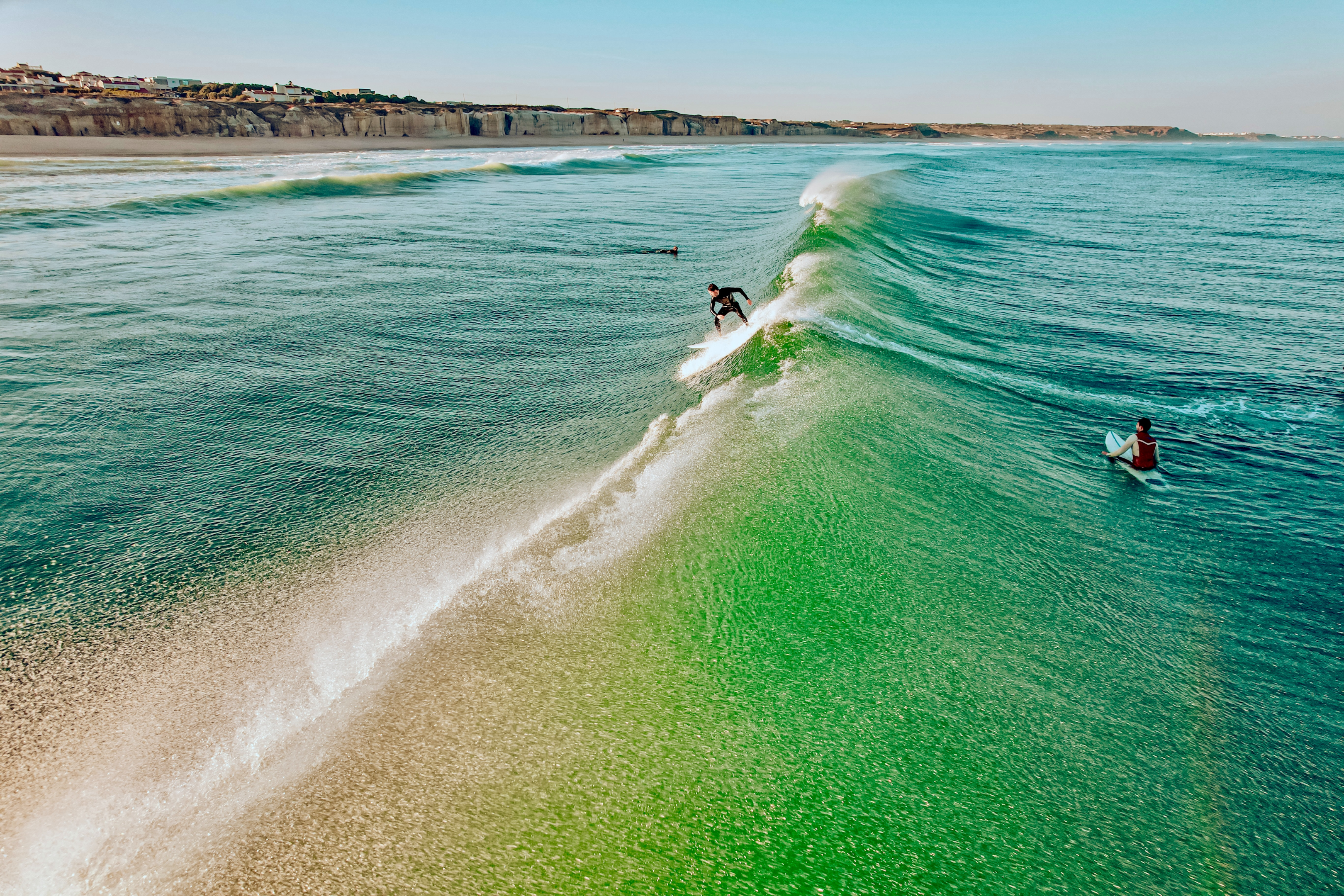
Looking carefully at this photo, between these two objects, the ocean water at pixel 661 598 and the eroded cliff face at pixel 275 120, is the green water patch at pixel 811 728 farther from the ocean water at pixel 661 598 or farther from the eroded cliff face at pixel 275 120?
the eroded cliff face at pixel 275 120

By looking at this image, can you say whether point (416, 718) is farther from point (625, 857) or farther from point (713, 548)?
point (713, 548)

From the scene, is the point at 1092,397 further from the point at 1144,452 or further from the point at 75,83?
the point at 75,83

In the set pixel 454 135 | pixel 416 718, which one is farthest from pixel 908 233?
pixel 454 135

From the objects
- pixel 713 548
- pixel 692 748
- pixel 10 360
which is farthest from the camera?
pixel 10 360

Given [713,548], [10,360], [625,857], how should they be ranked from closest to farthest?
[625,857]
[713,548]
[10,360]

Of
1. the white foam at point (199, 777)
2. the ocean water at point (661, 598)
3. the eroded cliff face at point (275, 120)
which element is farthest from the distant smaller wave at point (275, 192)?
the eroded cliff face at point (275, 120)

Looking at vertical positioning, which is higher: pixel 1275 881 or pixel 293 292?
pixel 293 292
